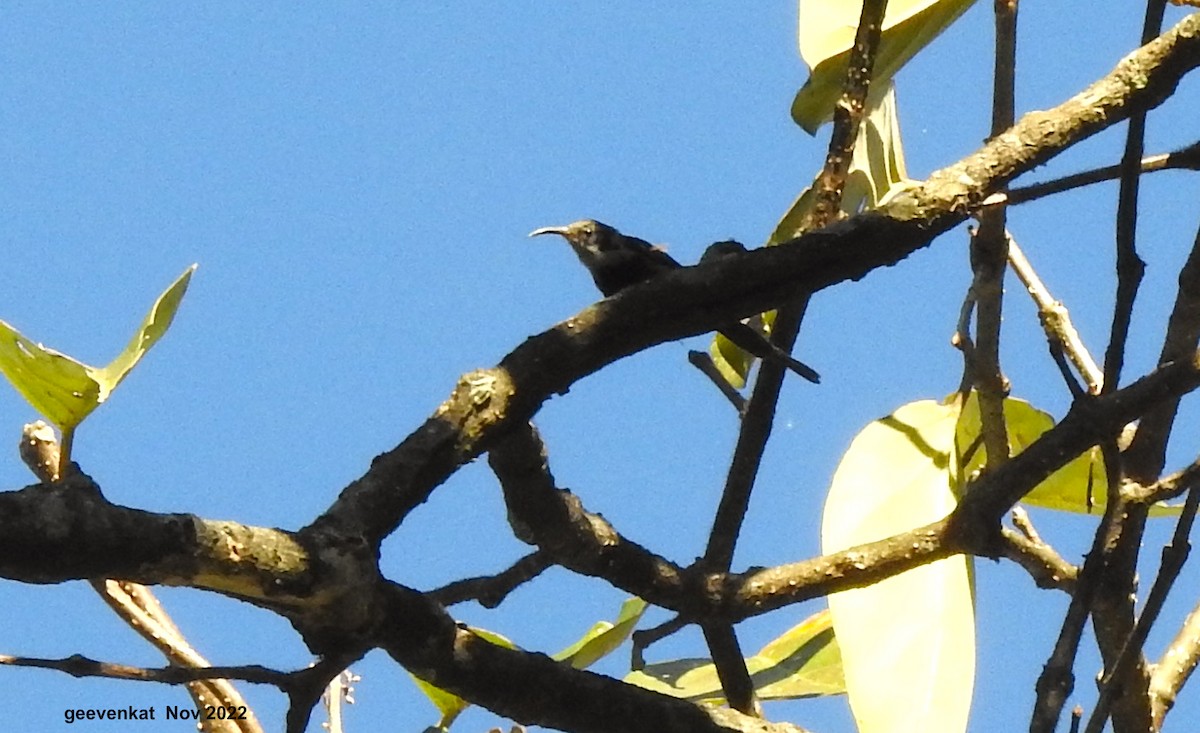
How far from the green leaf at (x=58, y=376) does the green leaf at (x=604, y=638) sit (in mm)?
907

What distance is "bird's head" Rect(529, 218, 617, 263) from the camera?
234 centimetres

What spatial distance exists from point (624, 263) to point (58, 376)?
4.23 ft

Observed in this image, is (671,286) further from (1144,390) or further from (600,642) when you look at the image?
(600,642)

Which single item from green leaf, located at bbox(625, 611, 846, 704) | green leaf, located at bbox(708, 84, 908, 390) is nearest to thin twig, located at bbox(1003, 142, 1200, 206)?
green leaf, located at bbox(708, 84, 908, 390)

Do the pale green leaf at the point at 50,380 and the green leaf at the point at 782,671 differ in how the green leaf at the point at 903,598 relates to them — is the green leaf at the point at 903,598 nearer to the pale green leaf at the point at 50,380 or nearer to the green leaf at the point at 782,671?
the green leaf at the point at 782,671

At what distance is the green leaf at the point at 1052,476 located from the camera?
5.92 ft

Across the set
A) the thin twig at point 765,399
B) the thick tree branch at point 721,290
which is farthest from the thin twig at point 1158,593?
the thin twig at point 765,399

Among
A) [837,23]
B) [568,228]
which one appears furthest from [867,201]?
[568,228]

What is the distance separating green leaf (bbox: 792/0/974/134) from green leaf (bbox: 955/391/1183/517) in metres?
0.51

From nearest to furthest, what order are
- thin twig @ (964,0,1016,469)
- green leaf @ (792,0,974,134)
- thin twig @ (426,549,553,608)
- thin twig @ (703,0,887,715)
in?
thin twig @ (426,549,553,608) < thin twig @ (703,0,887,715) < thin twig @ (964,0,1016,469) < green leaf @ (792,0,974,134)

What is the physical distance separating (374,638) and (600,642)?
87cm

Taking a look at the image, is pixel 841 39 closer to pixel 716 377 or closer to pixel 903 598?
pixel 716 377

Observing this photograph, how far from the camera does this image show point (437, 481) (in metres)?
1.04

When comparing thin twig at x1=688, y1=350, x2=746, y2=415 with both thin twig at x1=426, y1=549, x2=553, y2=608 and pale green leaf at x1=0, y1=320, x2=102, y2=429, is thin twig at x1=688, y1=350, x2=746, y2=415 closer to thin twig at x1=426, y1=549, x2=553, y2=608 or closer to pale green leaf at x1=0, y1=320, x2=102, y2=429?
thin twig at x1=426, y1=549, x2=553, y2=608
